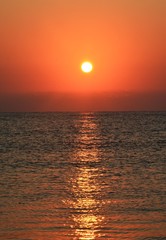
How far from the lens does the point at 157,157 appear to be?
41.3 meters

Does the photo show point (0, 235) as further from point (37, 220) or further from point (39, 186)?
point (39, 186)

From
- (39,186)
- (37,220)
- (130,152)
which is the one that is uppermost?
(130,152)

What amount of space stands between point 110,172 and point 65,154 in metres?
13.8

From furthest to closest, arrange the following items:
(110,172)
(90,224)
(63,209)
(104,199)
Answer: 1. (110,172)
2. (104,199)
3. (63,209)
4. (90,224)

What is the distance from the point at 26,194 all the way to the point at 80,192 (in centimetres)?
270

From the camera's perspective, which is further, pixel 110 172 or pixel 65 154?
pixel 65 154

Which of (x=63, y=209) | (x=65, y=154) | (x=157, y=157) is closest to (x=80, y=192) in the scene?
(x=63, y=209)

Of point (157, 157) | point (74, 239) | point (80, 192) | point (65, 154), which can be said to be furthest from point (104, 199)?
point (65, 154)

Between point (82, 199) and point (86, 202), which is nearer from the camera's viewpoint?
point (86, 202)

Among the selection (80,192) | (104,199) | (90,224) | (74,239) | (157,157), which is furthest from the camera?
(157,157)

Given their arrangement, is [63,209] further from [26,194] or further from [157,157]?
[157,157]

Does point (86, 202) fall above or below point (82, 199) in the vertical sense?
below

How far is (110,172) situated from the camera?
32.0 m

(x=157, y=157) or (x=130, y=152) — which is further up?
(x=130, y=152)
